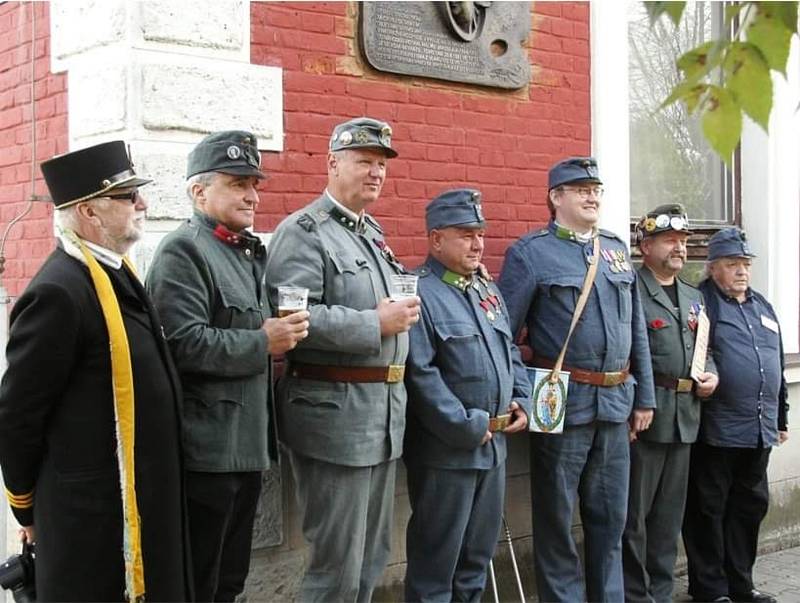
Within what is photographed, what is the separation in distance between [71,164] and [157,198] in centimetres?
81

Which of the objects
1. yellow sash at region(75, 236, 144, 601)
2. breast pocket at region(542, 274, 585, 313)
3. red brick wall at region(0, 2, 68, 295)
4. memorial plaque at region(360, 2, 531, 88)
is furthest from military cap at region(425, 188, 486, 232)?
yellow sash at region(75, 236, 144, 601)

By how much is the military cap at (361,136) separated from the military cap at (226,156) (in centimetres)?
44

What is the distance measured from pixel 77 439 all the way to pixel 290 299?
882mm

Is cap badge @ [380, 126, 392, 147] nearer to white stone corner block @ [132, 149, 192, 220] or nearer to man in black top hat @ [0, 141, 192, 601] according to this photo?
white stone corner block @ [132, 149, 192, 220]

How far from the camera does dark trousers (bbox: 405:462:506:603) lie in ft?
14.4

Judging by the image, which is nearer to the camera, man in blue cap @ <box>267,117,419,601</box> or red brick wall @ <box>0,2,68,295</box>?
man in blue cap @ <box>267,117,419,601</box>

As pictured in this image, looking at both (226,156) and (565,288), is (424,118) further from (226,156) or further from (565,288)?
(226,156)

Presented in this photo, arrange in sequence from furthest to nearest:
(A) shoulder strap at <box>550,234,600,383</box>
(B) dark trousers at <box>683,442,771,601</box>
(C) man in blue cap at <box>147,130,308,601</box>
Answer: (B) dark trousers at <box>683,442,771,601</box>, (A) shoulder strap at <box>550,234,600,383</box>, (C) man in blue cap at <box>147,130,308,601</box>

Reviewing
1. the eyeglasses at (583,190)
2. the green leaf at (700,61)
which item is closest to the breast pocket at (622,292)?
the eyeglasses at (583,190)

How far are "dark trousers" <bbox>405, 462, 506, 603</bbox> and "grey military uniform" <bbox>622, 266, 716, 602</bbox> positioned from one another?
3.68 ft

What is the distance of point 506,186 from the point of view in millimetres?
5496

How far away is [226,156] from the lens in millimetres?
3764

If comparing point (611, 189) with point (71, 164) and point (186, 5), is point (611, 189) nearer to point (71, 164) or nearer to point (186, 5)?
point (186, 5)

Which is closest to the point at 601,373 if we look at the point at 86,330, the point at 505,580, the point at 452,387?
the point at 452,387
